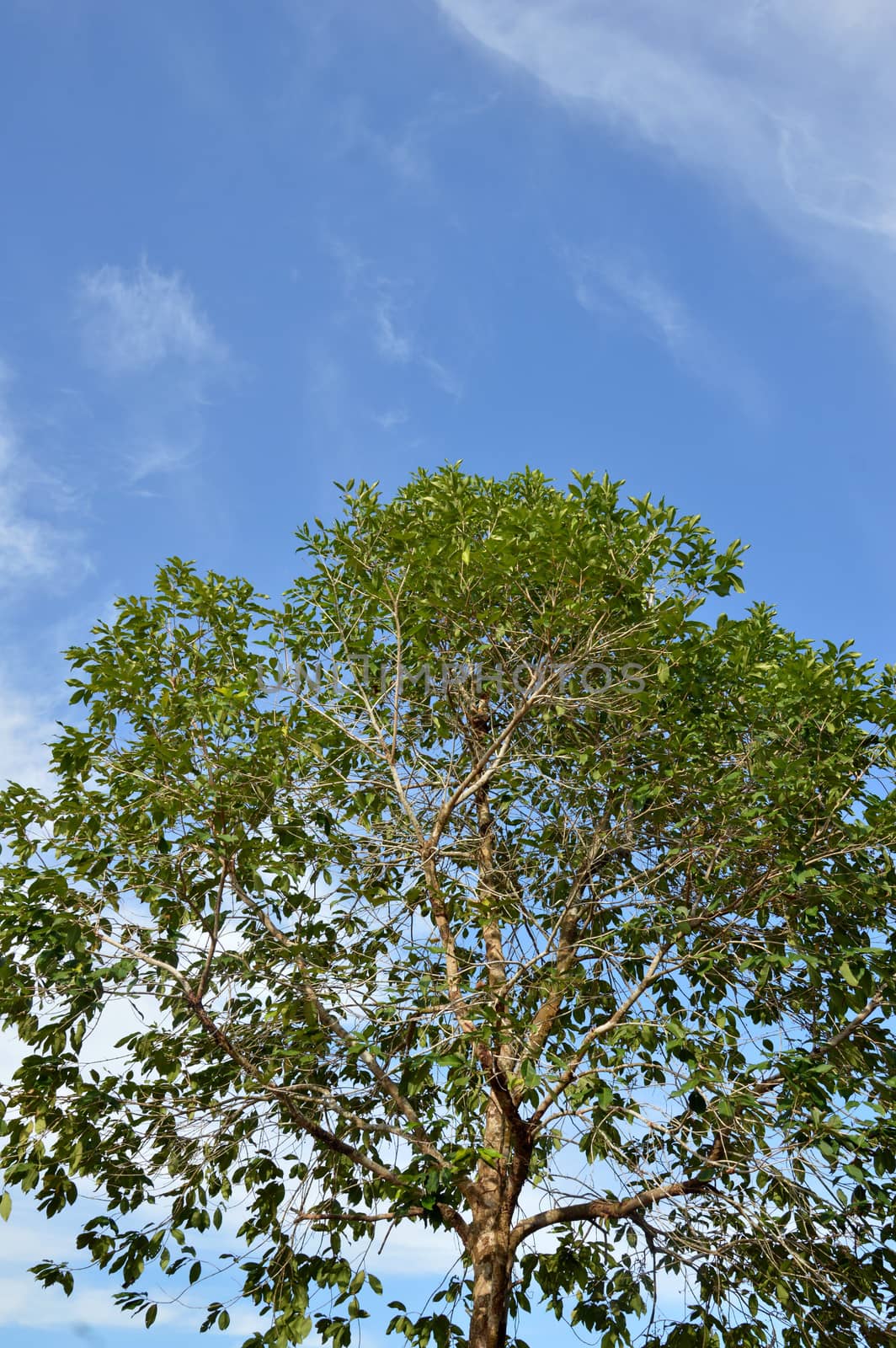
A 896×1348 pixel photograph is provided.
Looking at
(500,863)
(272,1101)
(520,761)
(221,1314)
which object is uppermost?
(520,761)

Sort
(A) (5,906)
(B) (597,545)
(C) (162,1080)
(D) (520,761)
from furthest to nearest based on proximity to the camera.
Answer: (D) (520,761) → (C) (162,1080) → (B) (597,545) → (A) (5,906)

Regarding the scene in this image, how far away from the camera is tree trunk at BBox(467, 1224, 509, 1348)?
7.82 meters

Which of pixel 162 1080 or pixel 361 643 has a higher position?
pixel 361 643

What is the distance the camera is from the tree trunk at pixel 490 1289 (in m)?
7.82

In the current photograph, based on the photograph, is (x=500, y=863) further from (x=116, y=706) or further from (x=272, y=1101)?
(x=116, y=706)

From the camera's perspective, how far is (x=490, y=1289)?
26.1 feet

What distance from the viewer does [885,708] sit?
8.39 m

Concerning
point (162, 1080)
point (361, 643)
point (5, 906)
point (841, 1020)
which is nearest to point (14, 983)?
point (5, 906)

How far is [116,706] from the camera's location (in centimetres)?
912

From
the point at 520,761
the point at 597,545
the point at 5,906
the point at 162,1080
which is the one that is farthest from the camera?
the point at 520,761

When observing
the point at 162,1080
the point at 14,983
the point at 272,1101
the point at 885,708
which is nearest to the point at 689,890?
the point at 885,708

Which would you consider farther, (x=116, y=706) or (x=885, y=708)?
(x=116, y=706)

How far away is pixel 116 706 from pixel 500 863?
368 centimetres

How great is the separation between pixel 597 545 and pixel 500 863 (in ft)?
11.0
